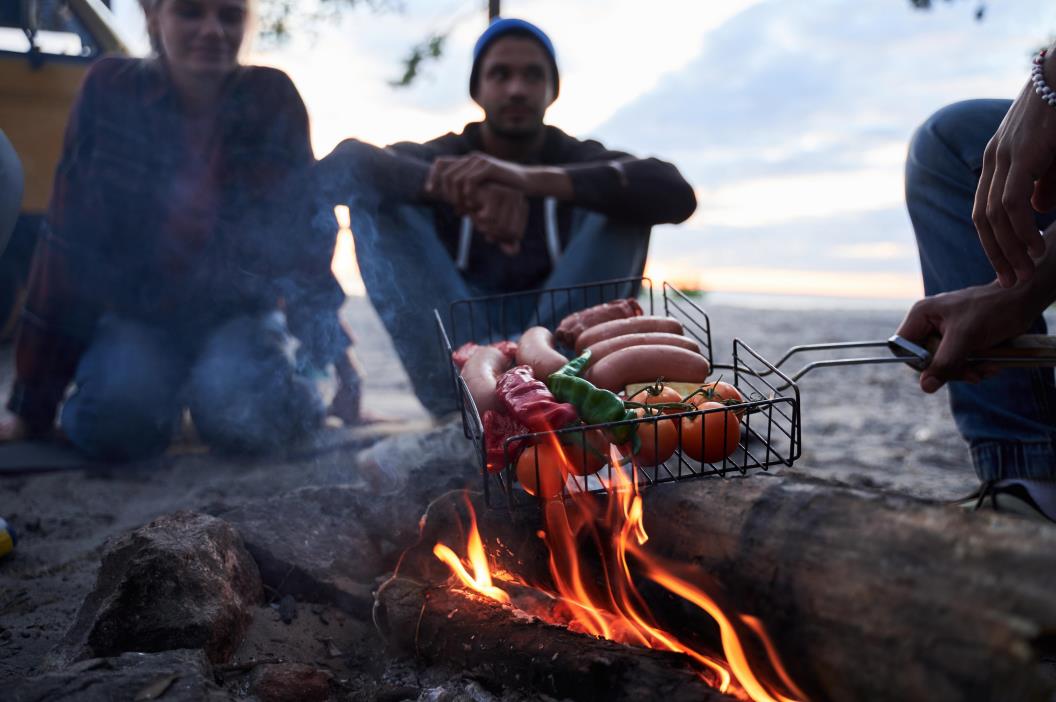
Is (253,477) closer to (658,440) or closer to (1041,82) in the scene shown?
(658,440)

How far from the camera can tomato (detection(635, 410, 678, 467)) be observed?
1.98 metres

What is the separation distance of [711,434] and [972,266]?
1.62 m

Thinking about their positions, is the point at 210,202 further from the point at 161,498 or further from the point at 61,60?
the point at 61,60

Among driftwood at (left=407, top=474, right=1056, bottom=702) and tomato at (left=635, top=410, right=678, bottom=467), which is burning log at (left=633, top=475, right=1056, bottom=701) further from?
tomato at (left=635, top=410, right=678, bottom=467)

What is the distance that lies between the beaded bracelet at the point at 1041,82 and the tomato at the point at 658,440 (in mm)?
1341

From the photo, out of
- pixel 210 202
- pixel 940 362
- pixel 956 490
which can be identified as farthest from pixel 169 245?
pixel 956 490

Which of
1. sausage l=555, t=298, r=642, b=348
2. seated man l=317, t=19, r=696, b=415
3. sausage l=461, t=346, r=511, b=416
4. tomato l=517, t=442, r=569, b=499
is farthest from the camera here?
seated man l=317, t=19, r=696, b=415

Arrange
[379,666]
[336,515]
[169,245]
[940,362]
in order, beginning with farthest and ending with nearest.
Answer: [169,245], [336,515], [940,362], [379,666]

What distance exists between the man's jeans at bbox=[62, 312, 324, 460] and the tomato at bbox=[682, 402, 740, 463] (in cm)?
290

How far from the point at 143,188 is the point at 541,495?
138 inches

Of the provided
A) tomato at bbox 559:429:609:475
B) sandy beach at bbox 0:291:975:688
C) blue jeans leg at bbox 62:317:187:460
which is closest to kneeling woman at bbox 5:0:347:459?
blue jeans leg at bbox 62:317:187:460

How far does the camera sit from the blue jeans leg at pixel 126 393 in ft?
13.3

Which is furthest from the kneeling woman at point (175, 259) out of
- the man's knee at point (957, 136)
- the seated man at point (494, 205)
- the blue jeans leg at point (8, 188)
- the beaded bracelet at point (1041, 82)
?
the beaded bracelet at point (1041, 82)

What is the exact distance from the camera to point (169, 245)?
4332 mm
